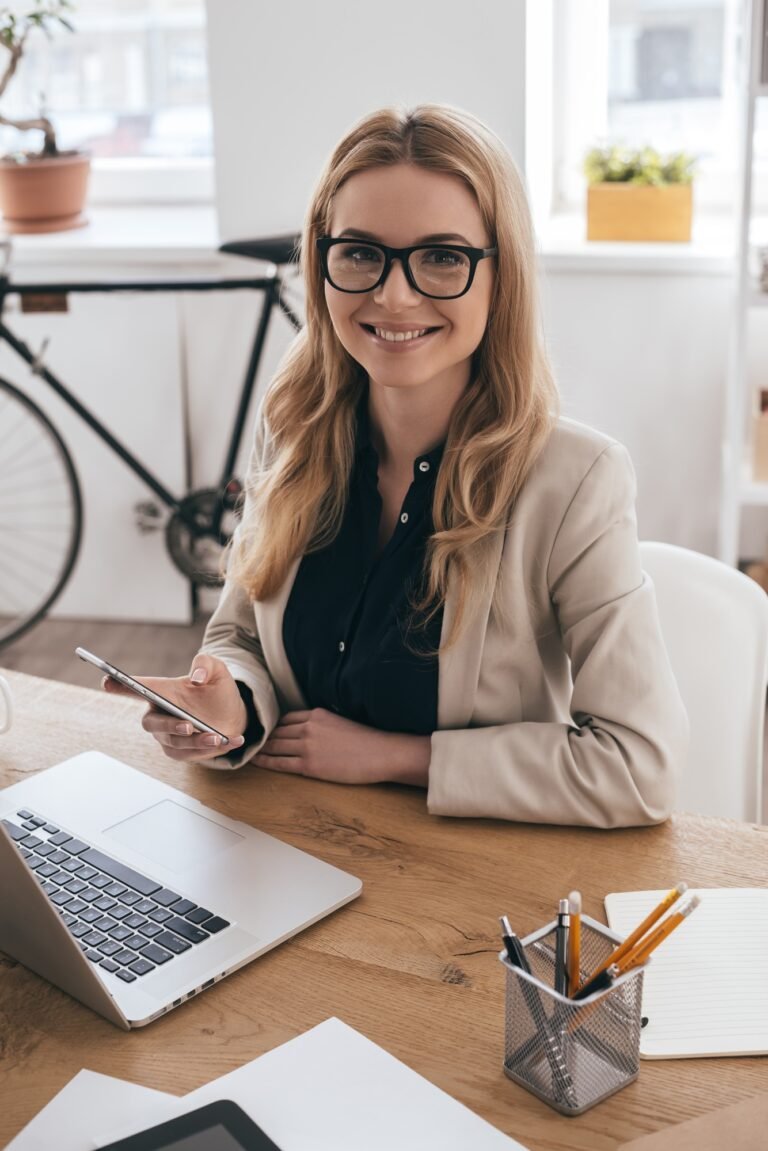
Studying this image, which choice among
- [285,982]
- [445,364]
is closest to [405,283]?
[445,364]

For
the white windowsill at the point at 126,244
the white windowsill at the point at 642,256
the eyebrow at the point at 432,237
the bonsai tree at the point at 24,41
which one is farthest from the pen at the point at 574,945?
the bonsai tree at the point at 24,41

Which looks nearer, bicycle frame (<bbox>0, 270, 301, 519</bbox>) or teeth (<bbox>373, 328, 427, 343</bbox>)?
teeth (<bbox>373, 328, 427, 343</bbox>)

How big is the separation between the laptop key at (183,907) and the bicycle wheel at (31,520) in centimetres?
233

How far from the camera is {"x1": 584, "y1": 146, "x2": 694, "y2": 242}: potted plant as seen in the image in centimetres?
299

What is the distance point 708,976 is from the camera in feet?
3.23

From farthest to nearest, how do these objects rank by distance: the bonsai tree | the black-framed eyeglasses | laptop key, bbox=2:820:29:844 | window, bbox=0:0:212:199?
1. window, bbox=0:0:212:199
2. the bonsai tree
3. the black-framed eyeglasses
4. laptop key, bbox=2:820:29:844

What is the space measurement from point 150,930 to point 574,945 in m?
0.35

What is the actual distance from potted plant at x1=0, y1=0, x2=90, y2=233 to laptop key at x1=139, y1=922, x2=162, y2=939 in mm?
2598

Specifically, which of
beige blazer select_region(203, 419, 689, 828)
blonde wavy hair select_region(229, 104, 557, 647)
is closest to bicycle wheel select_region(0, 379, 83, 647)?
blonde wavy hair select_region(229, 104, 557, 647)

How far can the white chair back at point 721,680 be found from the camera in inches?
56.8

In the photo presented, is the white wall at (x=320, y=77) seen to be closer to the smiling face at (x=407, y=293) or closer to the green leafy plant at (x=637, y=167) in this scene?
the green leafy plant at (x=637, y=167)

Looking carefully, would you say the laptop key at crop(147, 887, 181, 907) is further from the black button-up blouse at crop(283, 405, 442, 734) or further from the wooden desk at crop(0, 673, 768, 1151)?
the black button-up blouse at crop(283, 405, 442, 734)

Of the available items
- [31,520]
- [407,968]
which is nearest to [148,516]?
[31,520]

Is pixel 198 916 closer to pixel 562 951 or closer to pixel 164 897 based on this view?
pixel 164 897
